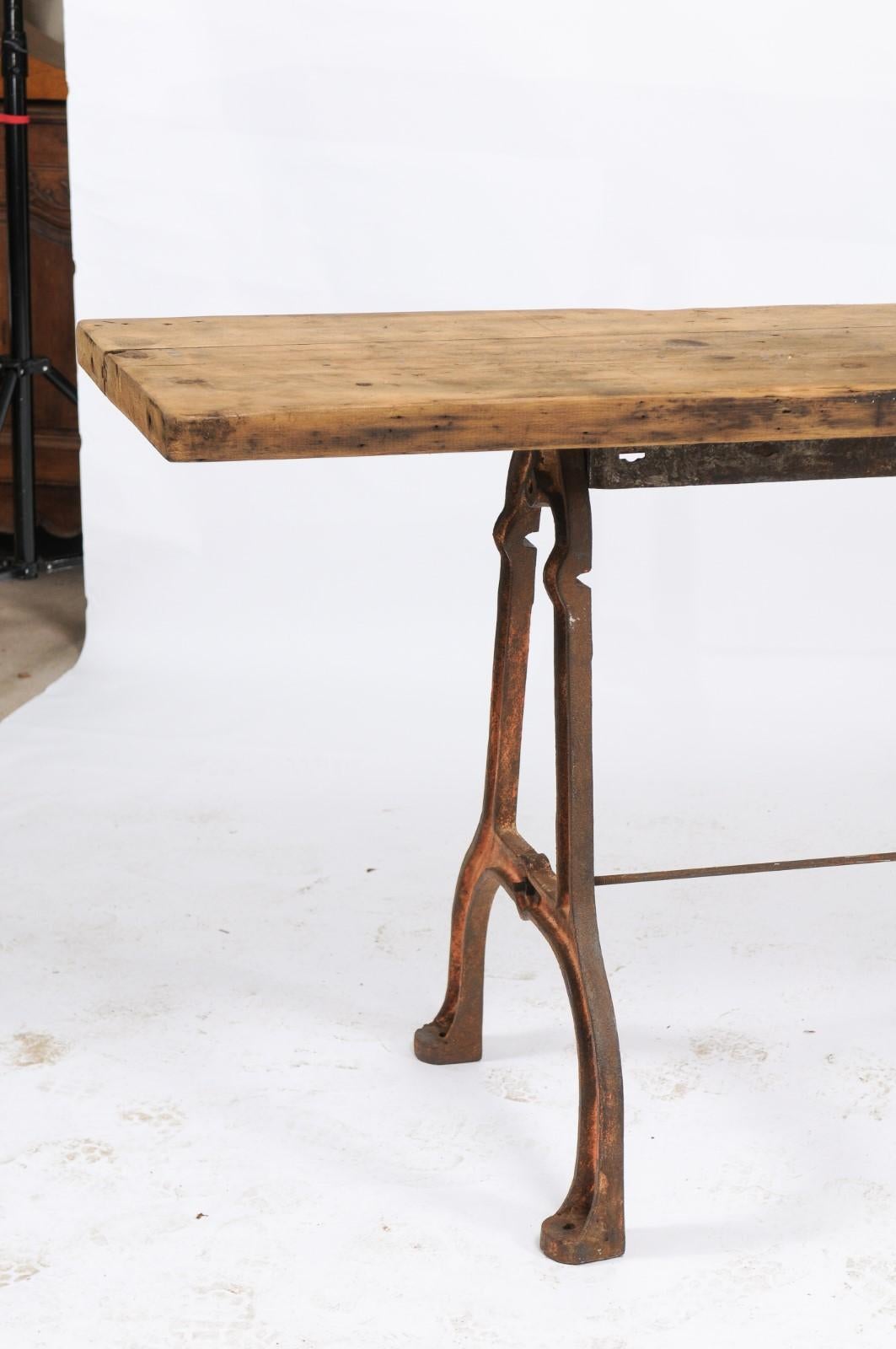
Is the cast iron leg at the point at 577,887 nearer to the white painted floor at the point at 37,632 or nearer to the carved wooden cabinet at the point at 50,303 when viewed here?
the white painted floor at the point at 37,632

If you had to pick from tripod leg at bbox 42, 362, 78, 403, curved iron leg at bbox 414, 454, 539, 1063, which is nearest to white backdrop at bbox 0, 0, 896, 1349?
tripod leg at bbox 42, 362, 78, 403

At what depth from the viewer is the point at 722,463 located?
2043 millimetres

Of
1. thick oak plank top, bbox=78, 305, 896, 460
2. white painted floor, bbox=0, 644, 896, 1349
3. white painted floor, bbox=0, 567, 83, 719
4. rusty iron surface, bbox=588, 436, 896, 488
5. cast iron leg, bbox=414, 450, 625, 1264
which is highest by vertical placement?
thick oak plank top, bbox=78, 305, 896, 460

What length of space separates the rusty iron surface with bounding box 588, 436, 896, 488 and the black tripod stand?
298cm

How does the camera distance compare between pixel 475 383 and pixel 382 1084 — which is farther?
pixel 382 1084

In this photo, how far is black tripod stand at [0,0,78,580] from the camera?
15.1ft

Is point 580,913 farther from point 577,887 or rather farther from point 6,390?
point 6,390

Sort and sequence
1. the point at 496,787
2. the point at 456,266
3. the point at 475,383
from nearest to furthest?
the point at 475,383, the point at 496,787, the point at 456,266

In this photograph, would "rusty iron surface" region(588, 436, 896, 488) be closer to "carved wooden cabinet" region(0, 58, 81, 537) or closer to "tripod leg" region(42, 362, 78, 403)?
"tripod leg" region(42, 362, 78, 403)

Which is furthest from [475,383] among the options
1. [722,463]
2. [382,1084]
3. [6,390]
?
[6,390]

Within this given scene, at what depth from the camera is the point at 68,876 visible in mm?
3133

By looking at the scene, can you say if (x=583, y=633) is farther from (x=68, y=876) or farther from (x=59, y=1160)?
(x=68, y=876)

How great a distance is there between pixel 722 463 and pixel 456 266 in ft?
7.25

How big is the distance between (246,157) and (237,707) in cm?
123
